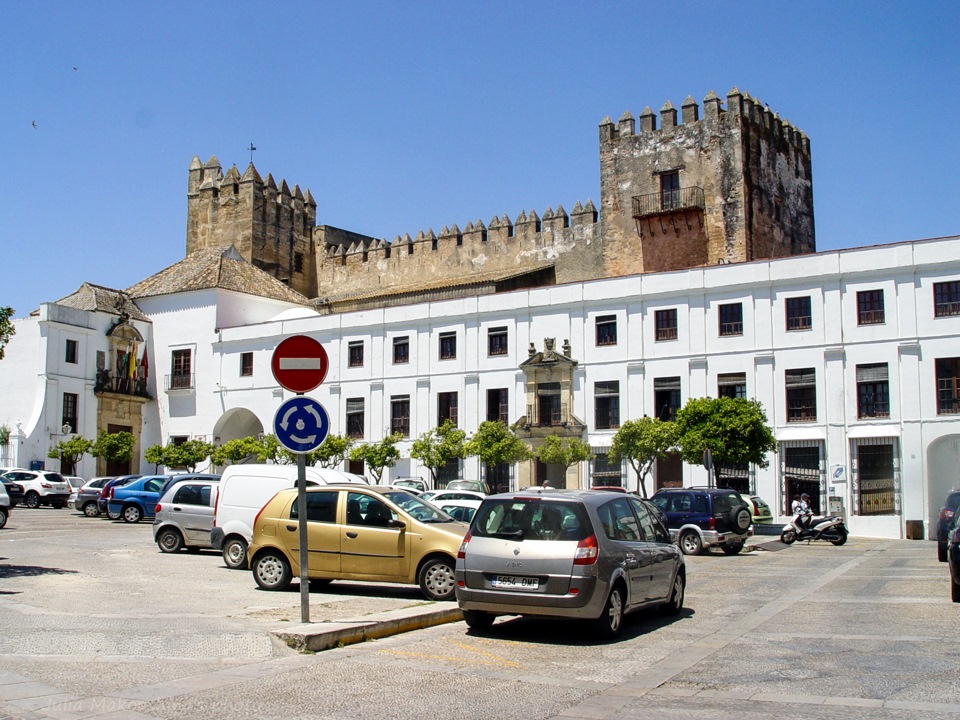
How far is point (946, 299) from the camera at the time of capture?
1359 inches

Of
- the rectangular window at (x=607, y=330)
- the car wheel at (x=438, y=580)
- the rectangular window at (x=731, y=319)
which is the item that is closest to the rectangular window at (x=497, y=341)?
the rectangular window at (x=607, y=330)

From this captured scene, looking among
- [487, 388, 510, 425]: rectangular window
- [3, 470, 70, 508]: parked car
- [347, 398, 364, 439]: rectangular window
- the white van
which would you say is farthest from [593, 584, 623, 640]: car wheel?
[347, 398, 364, 439]: rectangular window

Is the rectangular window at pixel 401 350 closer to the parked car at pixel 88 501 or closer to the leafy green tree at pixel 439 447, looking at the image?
the leafy green tree at pixel 439 447

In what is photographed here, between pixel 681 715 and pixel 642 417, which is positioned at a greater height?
pixel 642 417

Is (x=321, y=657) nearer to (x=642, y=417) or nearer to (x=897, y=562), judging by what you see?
(x=897, y=562)

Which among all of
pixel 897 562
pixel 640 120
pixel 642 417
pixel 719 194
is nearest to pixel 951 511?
pixel 897 562

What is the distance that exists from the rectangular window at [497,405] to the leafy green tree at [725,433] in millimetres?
9394

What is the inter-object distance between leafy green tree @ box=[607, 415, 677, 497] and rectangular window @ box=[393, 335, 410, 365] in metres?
12.0

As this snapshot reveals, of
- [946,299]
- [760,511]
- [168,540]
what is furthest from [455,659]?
[946,299]

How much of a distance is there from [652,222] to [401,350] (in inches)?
517

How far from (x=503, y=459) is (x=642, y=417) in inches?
235

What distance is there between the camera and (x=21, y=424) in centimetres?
4678

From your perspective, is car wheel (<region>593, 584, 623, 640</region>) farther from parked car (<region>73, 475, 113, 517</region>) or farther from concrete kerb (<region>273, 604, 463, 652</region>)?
parked car (<region>73, 475, 113, 517</region>)

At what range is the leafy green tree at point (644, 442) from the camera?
3566 centimetres
